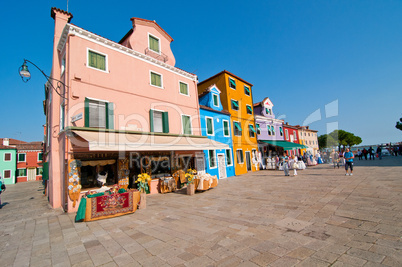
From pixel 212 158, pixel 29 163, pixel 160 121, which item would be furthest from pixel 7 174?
pixel 212 158

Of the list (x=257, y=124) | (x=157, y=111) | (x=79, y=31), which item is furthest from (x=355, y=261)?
(x=257, y=124)

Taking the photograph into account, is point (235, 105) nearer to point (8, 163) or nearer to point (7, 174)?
point (8, 163)

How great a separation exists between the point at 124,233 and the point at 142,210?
2307mm

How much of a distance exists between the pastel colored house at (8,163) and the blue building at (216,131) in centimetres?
3514

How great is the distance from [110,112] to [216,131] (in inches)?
362

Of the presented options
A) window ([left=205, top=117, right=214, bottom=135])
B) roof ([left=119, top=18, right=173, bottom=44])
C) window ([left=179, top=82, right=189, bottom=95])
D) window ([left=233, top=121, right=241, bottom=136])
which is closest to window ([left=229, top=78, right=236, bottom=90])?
window ([left=233, top=121, right=241, bottom=136])

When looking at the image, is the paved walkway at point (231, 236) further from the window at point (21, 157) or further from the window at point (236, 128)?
the window at point (21, 157)

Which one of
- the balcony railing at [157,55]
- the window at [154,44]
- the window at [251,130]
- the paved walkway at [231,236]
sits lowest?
the paved walkway at [231,236]

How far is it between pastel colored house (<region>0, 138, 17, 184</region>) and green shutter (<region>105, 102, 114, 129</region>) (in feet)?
114

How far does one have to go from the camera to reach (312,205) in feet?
19.3

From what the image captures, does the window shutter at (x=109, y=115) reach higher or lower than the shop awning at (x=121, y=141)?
higher

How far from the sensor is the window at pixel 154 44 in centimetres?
1226

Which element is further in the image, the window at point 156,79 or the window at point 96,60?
the window at point 156,79

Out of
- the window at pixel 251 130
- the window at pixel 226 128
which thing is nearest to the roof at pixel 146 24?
the window at pixel 226 128
